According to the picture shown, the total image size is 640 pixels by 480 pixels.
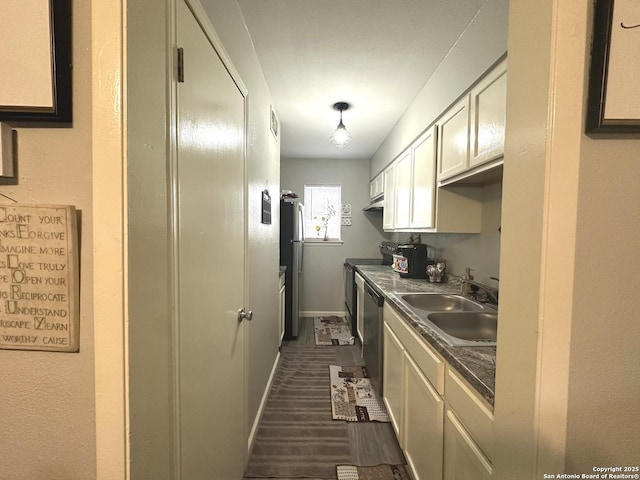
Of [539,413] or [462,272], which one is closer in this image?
[539,413]

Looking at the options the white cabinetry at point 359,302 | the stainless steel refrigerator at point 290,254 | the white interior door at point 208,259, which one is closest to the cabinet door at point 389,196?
the white cabinetry at point 359,302

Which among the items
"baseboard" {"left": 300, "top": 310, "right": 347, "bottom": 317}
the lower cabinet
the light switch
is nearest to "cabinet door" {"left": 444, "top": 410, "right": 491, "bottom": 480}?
the lower cabinet

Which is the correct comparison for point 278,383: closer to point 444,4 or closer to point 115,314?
point 115,314

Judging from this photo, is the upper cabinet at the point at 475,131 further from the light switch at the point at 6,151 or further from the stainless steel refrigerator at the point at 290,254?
the stainless steel refrigerator at the point at 290,254

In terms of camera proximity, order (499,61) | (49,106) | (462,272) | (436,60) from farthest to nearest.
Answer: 1. (462,272)
2. (436,60)
3. (499,61)
4. (49,106)

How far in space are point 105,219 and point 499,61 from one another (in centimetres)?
162

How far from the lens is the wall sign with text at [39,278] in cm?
50

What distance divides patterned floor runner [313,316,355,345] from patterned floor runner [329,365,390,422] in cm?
68

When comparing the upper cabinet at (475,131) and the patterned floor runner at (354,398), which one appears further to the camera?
the patterned floor runner at (354,398)

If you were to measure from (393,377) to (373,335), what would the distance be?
465 mm

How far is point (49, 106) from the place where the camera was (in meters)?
0.49

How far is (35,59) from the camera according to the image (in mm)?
491

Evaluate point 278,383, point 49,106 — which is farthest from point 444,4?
point 278,383

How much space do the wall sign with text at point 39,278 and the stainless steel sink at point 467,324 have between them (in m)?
1.55
